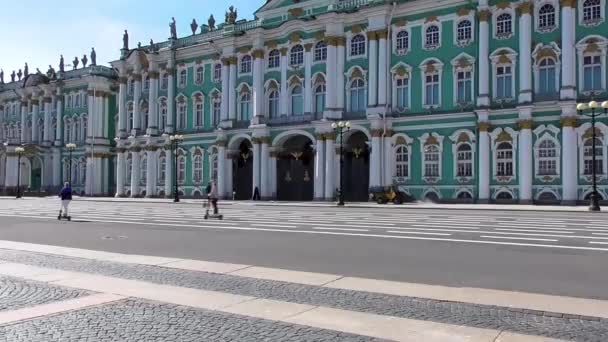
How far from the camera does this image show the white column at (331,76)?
158 ft

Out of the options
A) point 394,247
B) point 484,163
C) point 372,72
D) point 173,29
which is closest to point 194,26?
point 173,29

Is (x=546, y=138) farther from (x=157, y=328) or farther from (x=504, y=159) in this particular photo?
(x=157, y=328)

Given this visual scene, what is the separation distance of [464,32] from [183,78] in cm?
2970

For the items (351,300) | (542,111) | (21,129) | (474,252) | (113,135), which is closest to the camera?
(351,300)

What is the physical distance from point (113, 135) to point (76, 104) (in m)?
7.35

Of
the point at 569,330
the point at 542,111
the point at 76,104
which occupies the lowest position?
the point at 569,330

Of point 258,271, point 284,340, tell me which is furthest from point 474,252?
point 284,340

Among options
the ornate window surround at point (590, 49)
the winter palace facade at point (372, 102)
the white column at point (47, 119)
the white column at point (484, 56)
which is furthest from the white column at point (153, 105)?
the ornate window surround at point (590, 49)

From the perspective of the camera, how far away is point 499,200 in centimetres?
4116

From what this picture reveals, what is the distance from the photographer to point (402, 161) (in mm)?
45625

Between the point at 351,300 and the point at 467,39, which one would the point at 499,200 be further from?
the point at 351,300

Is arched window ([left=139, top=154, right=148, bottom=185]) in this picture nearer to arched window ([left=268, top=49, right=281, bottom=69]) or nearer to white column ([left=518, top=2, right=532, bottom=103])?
arched window ([left=268, top=49, right=281, bottom=69])

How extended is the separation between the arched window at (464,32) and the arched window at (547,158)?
9.56 m

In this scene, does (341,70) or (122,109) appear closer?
(341,70)
